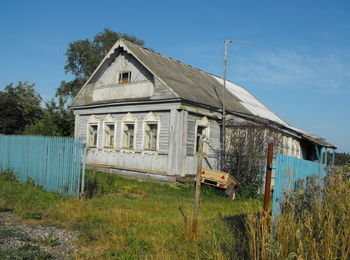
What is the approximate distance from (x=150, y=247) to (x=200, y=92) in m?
11.2

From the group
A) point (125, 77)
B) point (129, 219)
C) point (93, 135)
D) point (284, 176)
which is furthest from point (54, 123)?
point (284, 176)

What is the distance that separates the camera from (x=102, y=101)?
17.8 meters

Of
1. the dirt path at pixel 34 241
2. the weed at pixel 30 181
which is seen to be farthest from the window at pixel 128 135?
the dirt path at pixel 34 241

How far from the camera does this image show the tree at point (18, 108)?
111 feet

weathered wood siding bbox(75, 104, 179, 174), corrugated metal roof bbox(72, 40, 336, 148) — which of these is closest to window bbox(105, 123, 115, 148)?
weathered wood siding bbox(75, 104, 179, 174)

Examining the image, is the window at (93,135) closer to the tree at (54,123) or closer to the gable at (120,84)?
the gable at (120,84)

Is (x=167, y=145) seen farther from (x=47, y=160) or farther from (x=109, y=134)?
(x=47, y=160)

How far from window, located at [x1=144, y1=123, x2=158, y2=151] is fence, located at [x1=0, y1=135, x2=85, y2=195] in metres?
5.18

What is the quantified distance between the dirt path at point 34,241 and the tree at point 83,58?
30.7m

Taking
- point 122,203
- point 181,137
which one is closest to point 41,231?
point 122,203

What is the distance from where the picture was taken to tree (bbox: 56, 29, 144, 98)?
117 feet

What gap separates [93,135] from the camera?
1850 cm

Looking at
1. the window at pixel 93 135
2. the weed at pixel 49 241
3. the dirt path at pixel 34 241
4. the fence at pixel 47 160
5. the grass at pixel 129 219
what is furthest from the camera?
the window at pixel 93 135

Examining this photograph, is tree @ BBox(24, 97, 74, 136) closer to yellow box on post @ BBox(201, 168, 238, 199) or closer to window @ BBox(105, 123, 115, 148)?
window @ BBox(105, 123, 115, 148)
